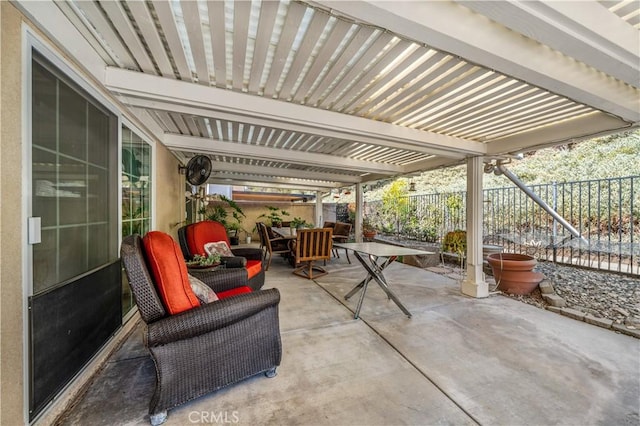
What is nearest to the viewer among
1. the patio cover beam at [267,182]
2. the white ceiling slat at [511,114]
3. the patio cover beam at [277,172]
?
the white ceiling slat at [511,114]

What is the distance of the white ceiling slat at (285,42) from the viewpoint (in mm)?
1497

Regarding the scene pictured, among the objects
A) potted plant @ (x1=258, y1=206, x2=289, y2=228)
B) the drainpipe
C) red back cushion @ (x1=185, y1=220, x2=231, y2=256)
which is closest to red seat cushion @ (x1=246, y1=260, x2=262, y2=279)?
red back cushion @ (x1=185, y1=220, x2=231, y2=256)

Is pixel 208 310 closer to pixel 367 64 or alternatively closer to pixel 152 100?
pixel 152 100

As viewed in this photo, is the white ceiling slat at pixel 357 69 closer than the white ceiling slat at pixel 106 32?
No

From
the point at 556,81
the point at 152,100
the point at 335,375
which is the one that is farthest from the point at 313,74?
the point at 335,375

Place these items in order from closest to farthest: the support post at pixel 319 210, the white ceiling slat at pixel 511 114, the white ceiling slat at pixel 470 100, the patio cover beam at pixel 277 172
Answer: the white ceiling slat at pixel 470 100
the white ceiling slat at pixel 511 114
the patio cover beam at pixel 277 172
the support post at pixel 319 210

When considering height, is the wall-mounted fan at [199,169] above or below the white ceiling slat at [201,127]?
below

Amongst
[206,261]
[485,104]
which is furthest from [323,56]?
[206,261]

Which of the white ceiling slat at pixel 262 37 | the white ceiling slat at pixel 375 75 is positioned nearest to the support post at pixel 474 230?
the white ceiling slat at pixel 375 75

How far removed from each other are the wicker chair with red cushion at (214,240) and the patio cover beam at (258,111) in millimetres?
1802

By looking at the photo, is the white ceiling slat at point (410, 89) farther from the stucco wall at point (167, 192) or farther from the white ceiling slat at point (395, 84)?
the stucco wall at point (167, 192)

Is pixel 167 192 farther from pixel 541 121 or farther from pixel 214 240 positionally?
pixel 541 121

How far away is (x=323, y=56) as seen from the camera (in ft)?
6.26

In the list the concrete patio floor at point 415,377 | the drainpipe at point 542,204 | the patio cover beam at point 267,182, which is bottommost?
the concrete patio floor at point 415,377
